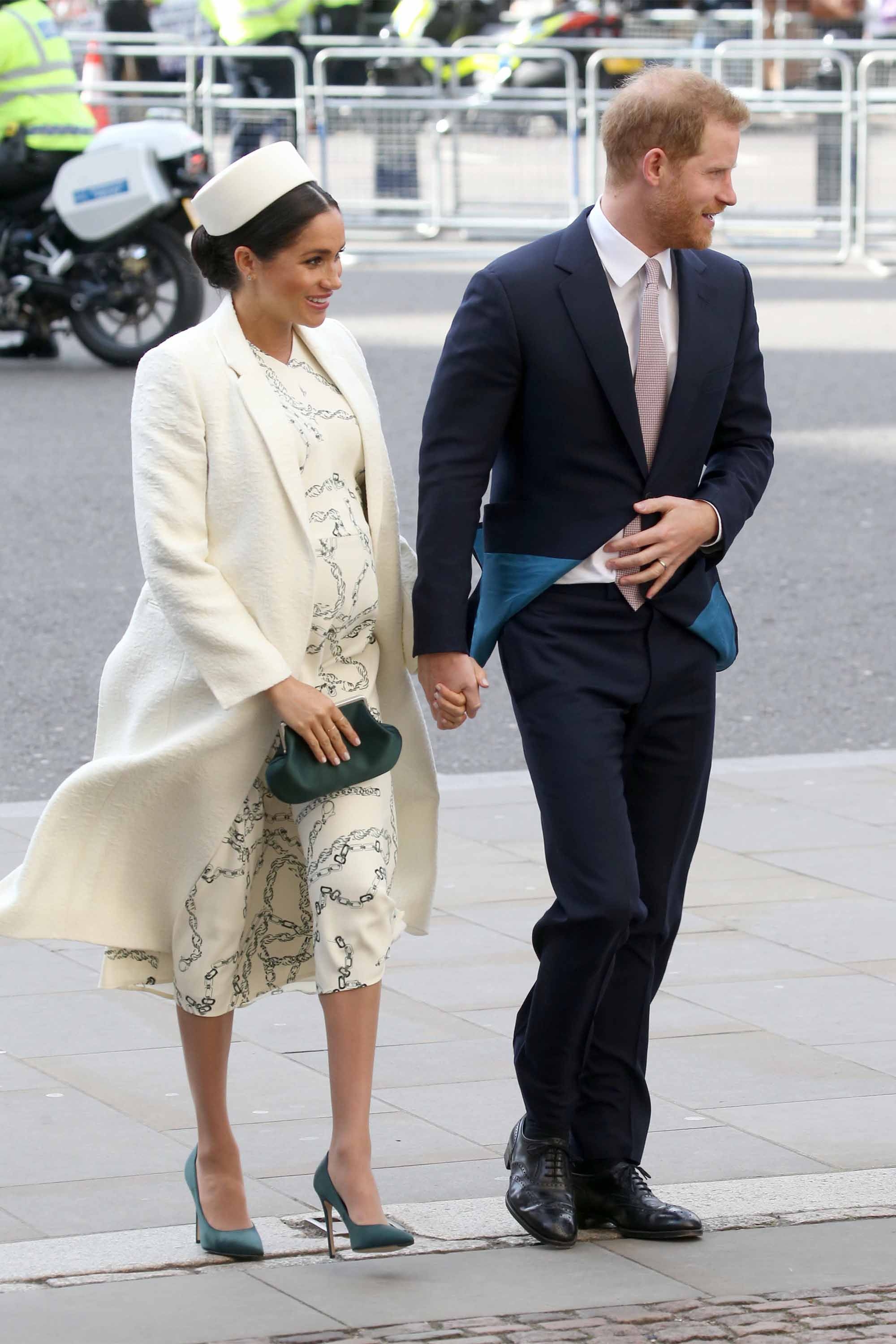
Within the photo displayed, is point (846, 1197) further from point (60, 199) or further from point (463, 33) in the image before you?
point (463, 33)

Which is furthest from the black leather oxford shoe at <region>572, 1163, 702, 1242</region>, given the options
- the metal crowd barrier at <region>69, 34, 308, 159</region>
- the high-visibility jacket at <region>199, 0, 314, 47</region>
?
the high-visibility jacket at <region>199, 0, 314, 47</region>

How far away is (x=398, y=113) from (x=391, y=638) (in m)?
15.8

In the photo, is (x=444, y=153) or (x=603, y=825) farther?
(x=444, y=153)

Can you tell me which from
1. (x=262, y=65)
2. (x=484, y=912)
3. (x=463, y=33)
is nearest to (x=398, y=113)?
(x=262, y=65)

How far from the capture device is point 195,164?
12.7 meters

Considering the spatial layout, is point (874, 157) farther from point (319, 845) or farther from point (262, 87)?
point (319, 845)

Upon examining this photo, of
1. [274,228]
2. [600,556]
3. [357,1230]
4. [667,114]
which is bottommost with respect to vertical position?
[357,1230]

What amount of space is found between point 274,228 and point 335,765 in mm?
795

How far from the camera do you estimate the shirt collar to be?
12.5 ft

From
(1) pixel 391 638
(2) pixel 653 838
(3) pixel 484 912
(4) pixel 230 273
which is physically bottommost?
(3) pixel 484 912

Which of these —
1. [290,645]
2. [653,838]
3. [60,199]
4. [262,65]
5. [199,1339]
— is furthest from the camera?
[262,65]

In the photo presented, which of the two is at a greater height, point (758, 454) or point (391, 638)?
point (758, 454)

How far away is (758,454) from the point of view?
4.00 meters

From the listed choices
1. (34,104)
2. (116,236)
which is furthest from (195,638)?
(34,104)
